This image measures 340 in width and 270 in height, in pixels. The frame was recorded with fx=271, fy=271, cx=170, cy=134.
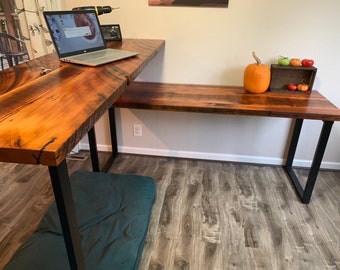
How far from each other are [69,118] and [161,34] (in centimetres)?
148

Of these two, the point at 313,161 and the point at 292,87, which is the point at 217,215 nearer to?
the point at 313,161

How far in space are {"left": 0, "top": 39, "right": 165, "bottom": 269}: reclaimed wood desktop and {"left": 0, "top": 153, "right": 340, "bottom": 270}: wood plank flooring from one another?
0.80 metres

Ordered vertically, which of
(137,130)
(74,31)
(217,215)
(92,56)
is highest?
(74,31)

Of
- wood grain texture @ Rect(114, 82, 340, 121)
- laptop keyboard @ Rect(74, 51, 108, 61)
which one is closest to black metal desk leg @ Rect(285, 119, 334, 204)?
wood grain texture @ Rect(114, 82, 340, 121)

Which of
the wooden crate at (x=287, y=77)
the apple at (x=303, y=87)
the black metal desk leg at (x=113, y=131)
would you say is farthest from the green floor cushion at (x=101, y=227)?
the apple at (x=303, y=87)

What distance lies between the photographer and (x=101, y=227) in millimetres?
1599

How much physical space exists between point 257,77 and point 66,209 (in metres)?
1.57

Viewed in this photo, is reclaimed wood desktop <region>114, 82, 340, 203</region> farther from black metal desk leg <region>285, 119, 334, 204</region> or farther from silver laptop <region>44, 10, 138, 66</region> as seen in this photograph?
silver laptop <region>44, 10, 138, 66</region>

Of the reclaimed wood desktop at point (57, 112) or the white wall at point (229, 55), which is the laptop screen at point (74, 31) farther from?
the white wall at point (229, 55)

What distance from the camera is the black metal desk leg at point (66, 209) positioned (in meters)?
0.76

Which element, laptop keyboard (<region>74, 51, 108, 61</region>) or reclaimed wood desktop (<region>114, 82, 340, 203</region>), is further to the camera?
reclaimed wood desktop (<region>114, 82, 340, 203</region>)

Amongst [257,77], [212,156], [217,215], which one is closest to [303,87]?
[257,77]

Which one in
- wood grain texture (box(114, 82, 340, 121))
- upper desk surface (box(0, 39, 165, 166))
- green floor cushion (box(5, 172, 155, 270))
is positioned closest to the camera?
upper desk surface (box(0, 39, 165, 166))

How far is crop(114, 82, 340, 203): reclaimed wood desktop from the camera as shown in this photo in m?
1.73
